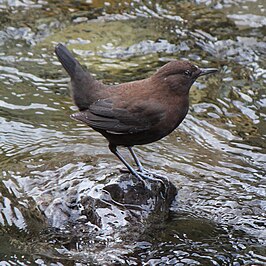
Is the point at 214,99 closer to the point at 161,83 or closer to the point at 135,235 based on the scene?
the point at 161,83

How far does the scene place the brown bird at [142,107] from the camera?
4562 mm

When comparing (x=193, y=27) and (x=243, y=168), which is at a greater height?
(x=193, y=27)

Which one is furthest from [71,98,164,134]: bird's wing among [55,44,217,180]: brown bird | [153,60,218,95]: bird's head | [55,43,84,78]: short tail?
[55,43,84,78]: short tail

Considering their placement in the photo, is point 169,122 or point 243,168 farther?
point 243,168

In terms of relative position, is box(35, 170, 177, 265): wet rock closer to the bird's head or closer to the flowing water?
the flowing water

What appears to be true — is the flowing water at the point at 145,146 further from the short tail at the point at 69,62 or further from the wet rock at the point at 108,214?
the short tail at the point at 69,62

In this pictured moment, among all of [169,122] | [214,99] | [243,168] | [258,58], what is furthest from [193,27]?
[169,122]

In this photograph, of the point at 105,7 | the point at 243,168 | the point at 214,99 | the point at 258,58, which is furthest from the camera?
the point at 105,7

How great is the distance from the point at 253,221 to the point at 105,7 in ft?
14.6

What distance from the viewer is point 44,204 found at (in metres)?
4.56

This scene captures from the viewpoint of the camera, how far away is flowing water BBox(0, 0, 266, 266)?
173 inches

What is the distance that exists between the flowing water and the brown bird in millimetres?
325

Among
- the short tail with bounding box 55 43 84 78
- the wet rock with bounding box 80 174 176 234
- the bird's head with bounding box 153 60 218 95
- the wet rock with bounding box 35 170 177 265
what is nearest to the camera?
the wet rock with bounding box 35 170 177 265

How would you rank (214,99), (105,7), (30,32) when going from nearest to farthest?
(214,99) → (30,32) → (105,7)
